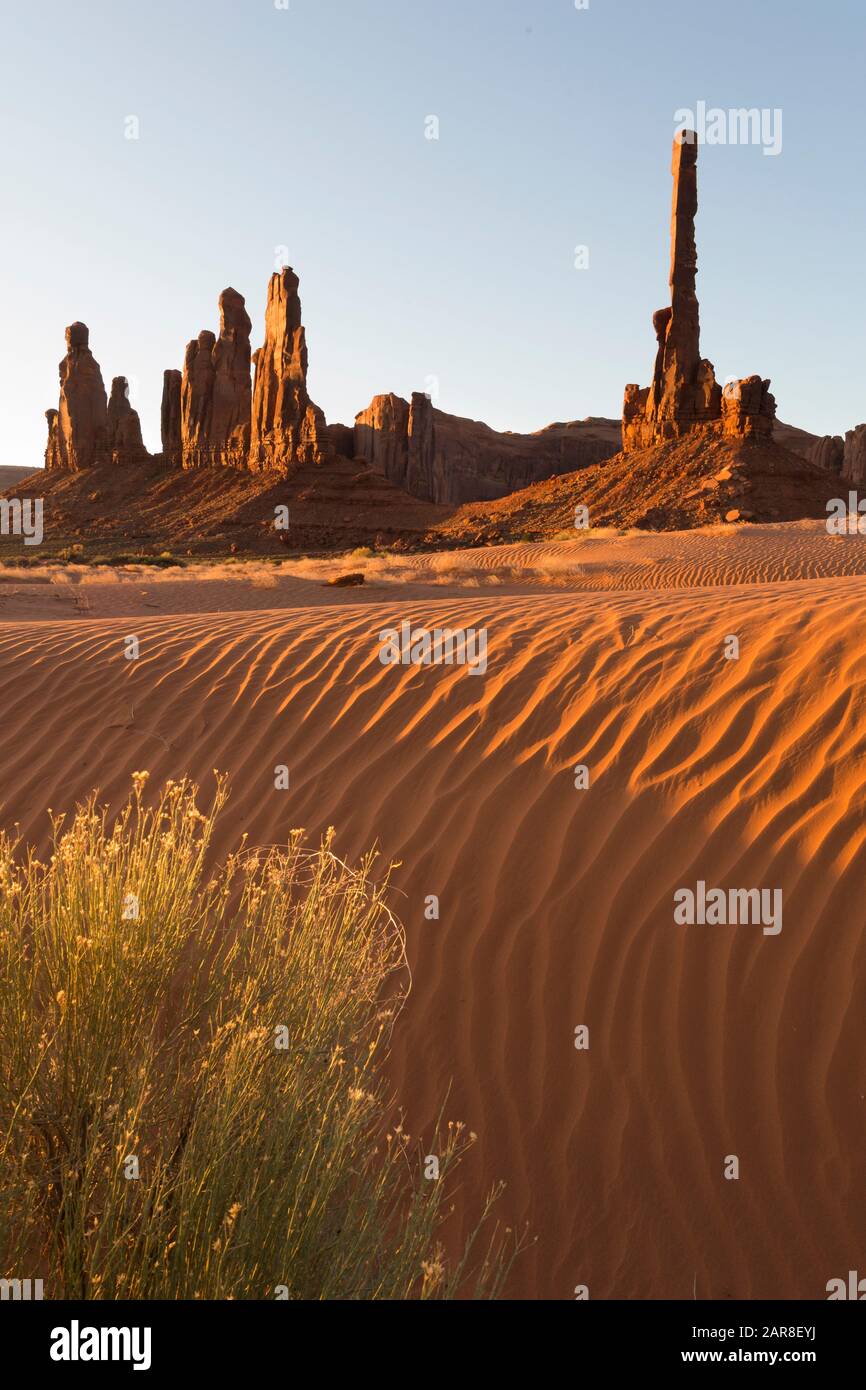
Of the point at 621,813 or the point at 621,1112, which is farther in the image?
the point at 621,813

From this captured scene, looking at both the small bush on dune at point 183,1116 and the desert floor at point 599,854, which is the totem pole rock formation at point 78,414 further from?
the small bush on dune at point 183,1116

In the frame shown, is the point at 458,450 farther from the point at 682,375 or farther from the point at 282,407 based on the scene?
the point at 682,375

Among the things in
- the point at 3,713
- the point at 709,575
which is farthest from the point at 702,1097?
the point at 709,575

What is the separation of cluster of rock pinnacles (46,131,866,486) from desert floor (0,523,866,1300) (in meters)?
48.2

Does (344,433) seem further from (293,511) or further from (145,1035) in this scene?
(145,1035)

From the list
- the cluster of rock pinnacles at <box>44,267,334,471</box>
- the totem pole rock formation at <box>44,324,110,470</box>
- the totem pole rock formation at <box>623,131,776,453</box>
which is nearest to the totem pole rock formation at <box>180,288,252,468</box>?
the cluster of rock pinnacles at <box>44,267,334,471</box>

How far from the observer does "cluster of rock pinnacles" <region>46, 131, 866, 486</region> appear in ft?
175

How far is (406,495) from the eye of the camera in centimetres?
6056

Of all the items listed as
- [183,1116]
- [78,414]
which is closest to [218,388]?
[78,414]

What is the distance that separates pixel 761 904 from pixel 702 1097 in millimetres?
826

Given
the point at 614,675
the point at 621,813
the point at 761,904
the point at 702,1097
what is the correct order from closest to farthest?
the point at 702,1097 < the point at 761,904 < the point at 621,813 < the point at 614,675

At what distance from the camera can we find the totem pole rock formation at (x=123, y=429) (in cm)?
7206

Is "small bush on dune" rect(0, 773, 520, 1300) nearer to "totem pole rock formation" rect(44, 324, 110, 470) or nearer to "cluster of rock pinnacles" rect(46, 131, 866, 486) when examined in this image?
"cluster of rock pinnacles" rect(46, 131, 866, 486)

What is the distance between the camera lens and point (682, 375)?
5169 cm
